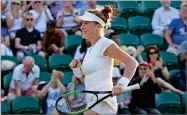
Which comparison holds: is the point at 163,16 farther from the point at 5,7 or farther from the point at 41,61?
the point at 5,7

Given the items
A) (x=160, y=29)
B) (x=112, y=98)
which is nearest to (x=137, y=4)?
(x=160, y=29)

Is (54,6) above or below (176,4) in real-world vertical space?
above

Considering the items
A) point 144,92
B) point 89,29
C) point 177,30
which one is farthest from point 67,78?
point 89,29

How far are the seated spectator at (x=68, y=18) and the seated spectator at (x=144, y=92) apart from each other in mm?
2146

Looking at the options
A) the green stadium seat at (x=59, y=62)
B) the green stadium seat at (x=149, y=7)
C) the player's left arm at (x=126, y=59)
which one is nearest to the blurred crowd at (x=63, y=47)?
the green stadium seat at (x=59, y=62)

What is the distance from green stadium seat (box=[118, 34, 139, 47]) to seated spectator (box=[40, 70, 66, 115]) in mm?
1846

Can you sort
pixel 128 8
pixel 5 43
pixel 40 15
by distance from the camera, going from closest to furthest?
pixel 5 43 → pixel 40 15 → pixel 128 8

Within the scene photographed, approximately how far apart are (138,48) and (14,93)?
2.37 meters

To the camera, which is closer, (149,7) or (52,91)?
(52,91)

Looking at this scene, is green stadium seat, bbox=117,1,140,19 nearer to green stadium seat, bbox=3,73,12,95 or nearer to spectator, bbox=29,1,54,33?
spectator, bbox=29,1,54,33

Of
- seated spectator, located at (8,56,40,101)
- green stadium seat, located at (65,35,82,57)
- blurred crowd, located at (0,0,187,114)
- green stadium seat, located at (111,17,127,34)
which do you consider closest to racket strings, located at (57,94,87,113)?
blurred crowd, located at (0,0,187,114)

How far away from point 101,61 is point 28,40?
5837 millimetres

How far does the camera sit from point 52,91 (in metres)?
9.47

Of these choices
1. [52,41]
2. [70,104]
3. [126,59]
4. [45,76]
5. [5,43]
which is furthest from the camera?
[52,41]
